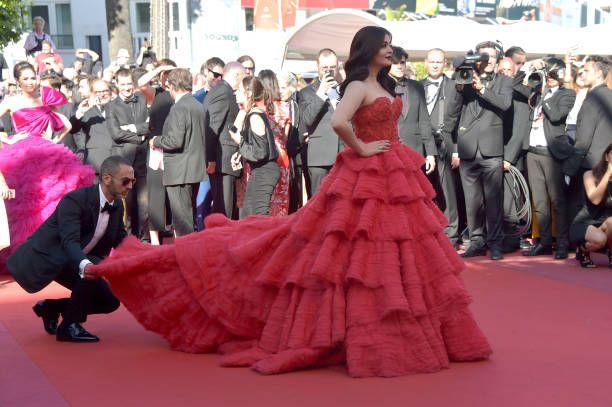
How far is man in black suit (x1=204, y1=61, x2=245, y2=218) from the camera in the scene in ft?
34.5

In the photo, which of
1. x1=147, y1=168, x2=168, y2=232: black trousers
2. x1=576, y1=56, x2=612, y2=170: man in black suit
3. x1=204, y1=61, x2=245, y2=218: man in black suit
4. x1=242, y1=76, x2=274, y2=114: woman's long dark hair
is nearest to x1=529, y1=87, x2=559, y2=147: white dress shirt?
x1=576, y1=56, x2=612, y2=170: man in black suit

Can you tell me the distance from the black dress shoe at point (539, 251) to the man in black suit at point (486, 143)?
1.27 ft

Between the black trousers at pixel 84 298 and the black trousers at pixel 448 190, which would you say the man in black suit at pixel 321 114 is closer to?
the black trousers at pixel 448 190

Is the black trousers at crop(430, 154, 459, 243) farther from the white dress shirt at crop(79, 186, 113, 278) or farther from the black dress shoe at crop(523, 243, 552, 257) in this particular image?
the white dress shirt at crop(79, 186, 113, 278)

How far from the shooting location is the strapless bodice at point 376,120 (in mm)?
5859

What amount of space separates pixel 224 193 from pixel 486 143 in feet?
9.83

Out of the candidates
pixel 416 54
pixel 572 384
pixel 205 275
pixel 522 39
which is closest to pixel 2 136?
pixel 205 275

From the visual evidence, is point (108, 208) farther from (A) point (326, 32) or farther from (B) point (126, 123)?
(A) point (326, 32)

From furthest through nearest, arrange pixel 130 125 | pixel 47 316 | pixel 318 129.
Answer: pixel 130 125 < pixel 318 129 < pixel 47 316

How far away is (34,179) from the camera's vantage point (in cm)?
927

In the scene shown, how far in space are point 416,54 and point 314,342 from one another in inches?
661

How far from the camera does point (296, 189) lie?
451 inches

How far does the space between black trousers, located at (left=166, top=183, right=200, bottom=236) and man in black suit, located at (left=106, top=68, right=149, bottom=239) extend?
0.82 m

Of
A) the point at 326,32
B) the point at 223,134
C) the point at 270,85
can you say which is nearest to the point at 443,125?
the point at 270,85
